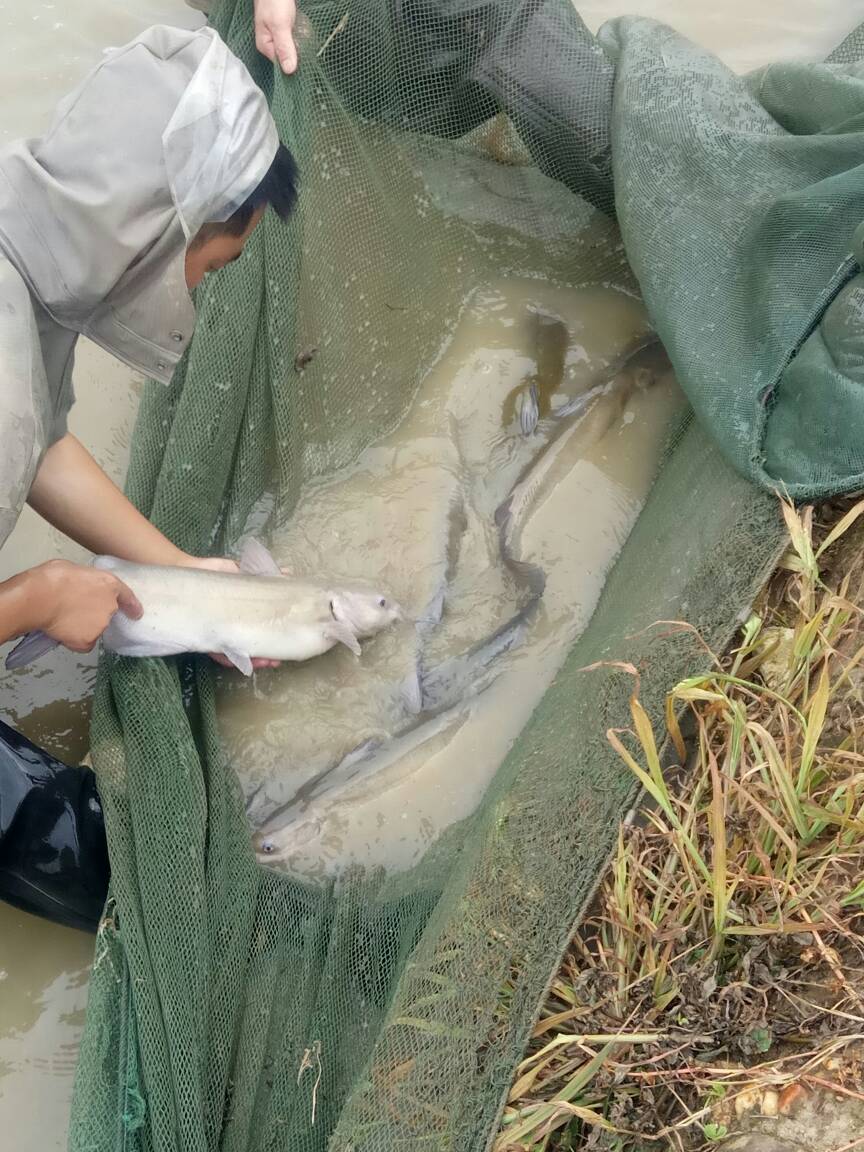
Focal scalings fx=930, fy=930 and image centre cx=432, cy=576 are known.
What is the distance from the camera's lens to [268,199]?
2.40 metres

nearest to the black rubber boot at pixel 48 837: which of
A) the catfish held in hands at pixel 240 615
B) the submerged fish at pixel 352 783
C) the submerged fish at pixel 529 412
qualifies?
the catfish held in hands at pixel 240 615

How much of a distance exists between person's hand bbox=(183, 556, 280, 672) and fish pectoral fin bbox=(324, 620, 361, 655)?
0.71 feet

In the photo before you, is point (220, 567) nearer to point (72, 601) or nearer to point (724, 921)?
point (72, 601)

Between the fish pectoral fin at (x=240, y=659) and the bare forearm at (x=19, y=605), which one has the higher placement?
the bare forearm at (x=19, y=605)

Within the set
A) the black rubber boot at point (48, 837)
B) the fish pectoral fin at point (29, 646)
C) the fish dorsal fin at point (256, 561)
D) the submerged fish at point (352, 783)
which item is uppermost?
the fish pectoral fin at point (29, 646)

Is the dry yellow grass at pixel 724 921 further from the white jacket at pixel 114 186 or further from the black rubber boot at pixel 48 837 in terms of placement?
the white jacket at pixel 114 186

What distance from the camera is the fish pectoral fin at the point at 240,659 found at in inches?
116

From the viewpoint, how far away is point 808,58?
4.53 meters

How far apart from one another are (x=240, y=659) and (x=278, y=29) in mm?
2110

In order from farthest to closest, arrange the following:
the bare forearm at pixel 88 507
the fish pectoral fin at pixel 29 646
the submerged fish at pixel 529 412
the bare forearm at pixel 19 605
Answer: the submerged fish at pixel 529 412, the bare forearm at pixel 88 507, the fish pectoral fin at pixel 29 646, the bare forearm at pixel 19 605

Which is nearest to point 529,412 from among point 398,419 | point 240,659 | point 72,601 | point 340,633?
point 398,419

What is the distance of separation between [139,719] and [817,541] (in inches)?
79.4

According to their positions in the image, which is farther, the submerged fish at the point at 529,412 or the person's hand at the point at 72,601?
the submerged fish at the point at 529,412

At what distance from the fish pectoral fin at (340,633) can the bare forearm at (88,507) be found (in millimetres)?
594
